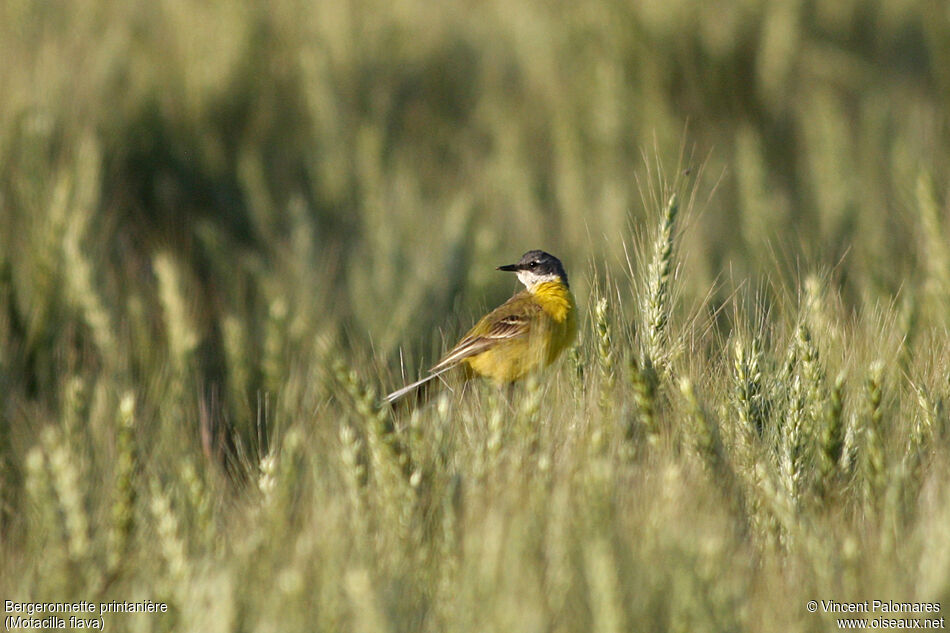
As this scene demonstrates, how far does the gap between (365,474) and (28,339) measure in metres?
2.18

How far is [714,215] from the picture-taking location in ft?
19.1

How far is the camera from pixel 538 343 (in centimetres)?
305

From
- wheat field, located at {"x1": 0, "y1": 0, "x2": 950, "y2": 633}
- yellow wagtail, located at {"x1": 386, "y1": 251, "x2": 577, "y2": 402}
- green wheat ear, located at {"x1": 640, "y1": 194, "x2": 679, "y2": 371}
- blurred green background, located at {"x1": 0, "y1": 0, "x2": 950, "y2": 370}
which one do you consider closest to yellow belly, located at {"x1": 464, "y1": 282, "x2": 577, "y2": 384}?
yellow wagtail, located at {"x1": 386, "y1": 251, "x2": 577, "y2": 402}

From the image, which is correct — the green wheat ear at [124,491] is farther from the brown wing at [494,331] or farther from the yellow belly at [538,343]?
the brown wing at [494,331]

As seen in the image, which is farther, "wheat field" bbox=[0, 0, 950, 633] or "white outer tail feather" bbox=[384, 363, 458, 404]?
"white outer tail feather" bbox=[384, 363, 458, 404]

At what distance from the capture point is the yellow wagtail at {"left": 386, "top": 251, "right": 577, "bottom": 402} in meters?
3.29

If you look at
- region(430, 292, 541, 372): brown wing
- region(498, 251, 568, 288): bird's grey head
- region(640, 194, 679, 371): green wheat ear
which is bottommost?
region(430, 292, 541, 372): brown wing

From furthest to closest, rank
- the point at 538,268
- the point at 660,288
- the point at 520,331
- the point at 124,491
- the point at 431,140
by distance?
1. the point at 431,140
2. the point at 538,268
3. the point at 520,331
4. the point at 660,288
5. the point at 124,491

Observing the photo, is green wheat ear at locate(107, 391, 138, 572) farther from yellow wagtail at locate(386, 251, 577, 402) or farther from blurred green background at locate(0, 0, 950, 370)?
blurred green background at locate(0, 0, 950, 370)

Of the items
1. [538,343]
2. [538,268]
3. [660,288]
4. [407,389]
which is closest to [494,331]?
[538,268]

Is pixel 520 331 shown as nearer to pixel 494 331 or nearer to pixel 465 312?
pixel 494 331

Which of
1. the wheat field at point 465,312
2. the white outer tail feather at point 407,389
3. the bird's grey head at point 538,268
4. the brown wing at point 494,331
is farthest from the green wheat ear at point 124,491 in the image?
the bird's grey head at point 538,268

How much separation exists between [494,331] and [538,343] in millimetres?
552

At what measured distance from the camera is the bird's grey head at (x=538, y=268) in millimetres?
3846
